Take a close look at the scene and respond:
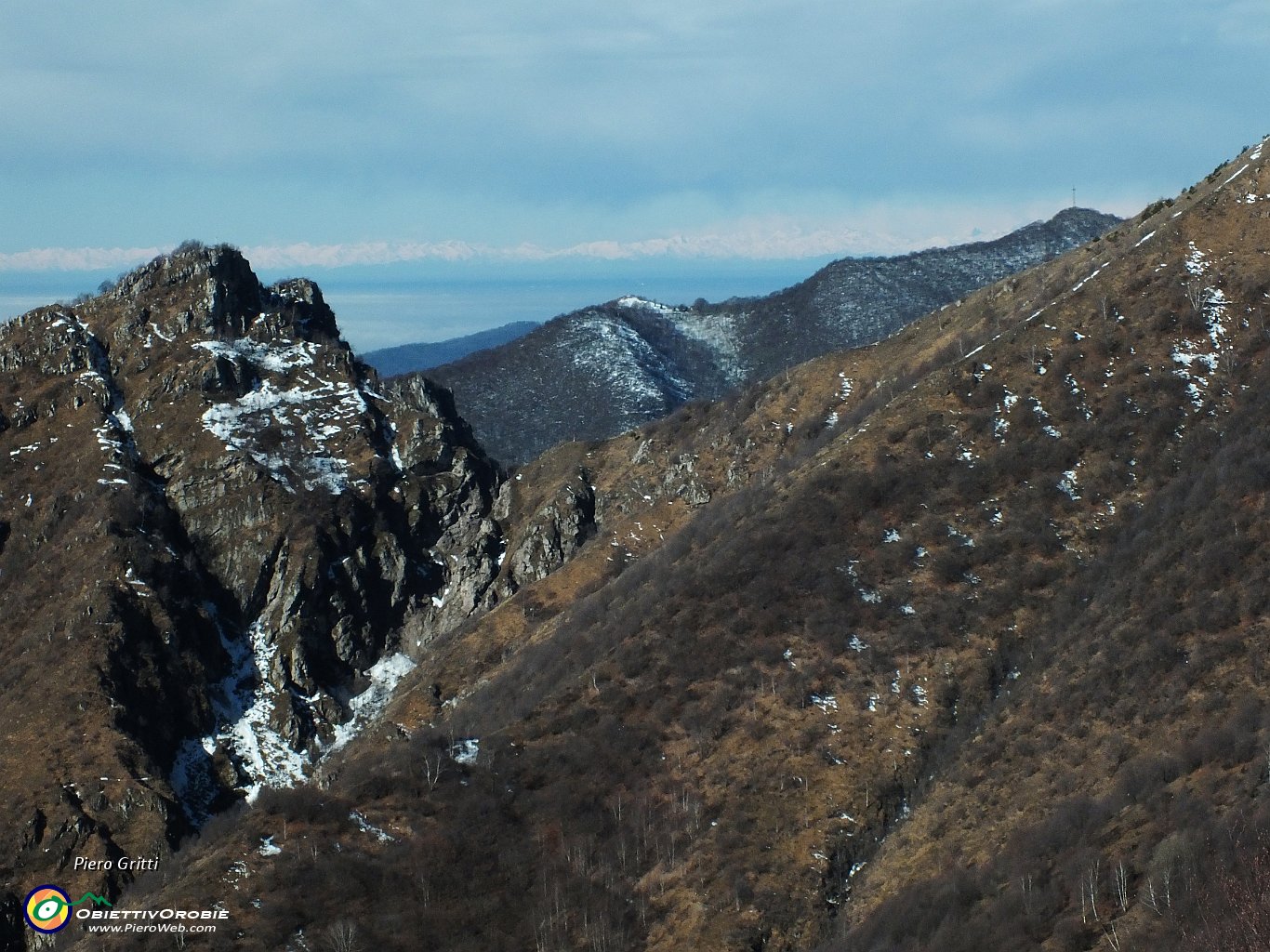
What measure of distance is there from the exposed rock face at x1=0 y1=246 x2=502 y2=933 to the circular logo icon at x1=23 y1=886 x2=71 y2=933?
4.00 m

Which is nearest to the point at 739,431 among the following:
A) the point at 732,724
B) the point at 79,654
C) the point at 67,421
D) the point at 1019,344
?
the point at 1019,344

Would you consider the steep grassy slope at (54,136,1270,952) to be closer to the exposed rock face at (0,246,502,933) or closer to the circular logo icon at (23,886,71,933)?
the circular logo icon at (23,886,71,933)

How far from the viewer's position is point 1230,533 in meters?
74.3

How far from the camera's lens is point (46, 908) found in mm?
99125

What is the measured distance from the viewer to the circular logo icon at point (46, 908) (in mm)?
95019

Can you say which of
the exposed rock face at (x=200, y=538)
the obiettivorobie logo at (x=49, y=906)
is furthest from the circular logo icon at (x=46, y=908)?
the exposed rock face at (x=200, y=538)

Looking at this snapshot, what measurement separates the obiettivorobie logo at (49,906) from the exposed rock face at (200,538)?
4.03 metres

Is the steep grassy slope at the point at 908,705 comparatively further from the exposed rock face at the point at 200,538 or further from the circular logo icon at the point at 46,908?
the exposed rock face at the point at 200,538

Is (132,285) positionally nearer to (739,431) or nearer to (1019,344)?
(739,431)

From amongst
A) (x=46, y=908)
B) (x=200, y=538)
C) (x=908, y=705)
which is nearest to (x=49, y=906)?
(x=46, y=908)

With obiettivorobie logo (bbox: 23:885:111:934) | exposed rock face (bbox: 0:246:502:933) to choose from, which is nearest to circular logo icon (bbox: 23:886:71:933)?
obiettivorobie logo (bbox: 23:885:111:934)

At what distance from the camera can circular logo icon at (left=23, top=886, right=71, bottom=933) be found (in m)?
95.0

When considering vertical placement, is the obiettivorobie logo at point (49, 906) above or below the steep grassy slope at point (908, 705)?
below

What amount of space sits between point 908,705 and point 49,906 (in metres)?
67.4
